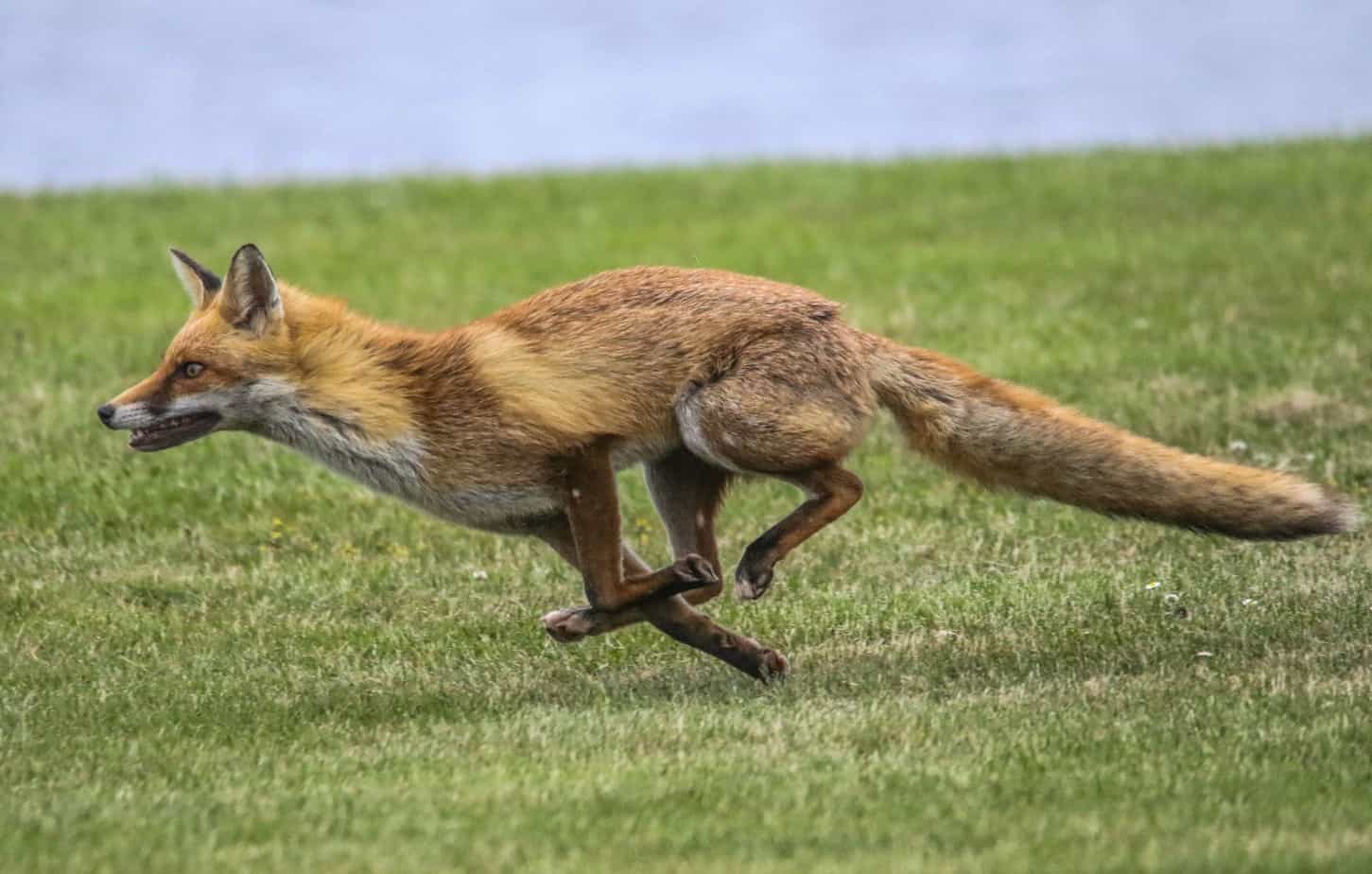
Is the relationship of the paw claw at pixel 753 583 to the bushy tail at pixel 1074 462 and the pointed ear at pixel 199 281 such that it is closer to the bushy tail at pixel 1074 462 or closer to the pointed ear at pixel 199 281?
the bushy tail at pixel 1074 462

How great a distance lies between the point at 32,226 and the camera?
17.8 metres

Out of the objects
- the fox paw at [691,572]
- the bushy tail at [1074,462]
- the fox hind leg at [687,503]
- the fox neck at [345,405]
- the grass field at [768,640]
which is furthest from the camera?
the fox hind leg at [687,503]

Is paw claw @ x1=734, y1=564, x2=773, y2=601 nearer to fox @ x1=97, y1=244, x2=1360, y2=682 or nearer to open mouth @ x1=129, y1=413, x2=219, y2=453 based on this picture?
fox @ x1=97, y1=244, x2=1360, y2=682

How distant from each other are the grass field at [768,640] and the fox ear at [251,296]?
4.54 ft

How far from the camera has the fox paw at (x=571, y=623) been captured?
7164 millimetres

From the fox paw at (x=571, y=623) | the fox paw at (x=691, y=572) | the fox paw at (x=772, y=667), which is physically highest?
the fox paw at (x=691, y=572)

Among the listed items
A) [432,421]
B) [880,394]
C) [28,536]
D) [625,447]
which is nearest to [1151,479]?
[880,394]

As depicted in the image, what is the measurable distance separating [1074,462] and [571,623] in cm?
192

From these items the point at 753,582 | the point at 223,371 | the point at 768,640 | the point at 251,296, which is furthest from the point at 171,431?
the point at 768,640

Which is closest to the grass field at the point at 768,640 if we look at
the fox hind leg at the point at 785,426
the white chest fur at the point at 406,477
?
the fox hind leg at the point at 785,426

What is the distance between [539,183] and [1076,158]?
5231mm

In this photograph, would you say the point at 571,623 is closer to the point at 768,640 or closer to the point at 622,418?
the point at 622,418

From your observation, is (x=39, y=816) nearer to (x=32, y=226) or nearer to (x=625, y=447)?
(x=625, y=447)

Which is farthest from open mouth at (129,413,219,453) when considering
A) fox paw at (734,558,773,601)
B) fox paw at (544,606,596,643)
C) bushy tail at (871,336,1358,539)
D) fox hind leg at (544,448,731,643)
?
bushy tail at (871,336,1358,539)
